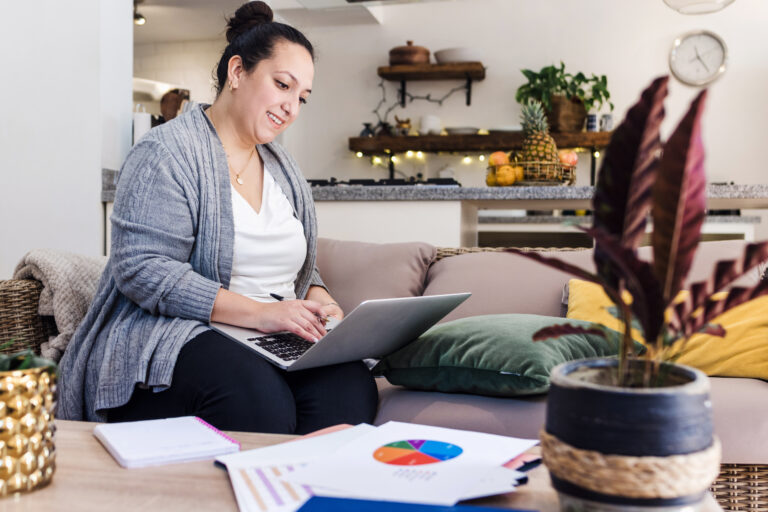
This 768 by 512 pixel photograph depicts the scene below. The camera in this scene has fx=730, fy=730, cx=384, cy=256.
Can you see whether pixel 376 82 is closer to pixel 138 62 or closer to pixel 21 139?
pixel 138 62

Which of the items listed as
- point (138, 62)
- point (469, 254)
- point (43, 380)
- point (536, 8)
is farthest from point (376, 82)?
point (43, 380)

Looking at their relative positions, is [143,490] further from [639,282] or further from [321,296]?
[321,296]

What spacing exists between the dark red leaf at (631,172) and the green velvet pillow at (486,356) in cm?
78

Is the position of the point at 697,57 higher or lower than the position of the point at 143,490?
higher

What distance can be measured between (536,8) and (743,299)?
209 inches

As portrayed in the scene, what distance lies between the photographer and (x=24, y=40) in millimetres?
2598

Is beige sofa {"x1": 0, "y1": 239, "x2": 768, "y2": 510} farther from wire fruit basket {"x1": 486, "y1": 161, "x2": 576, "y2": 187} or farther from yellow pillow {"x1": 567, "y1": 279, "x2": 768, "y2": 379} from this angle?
wire fruit basket {"x1": 486, "y1": 161, "x2": 576, "y2": 187}

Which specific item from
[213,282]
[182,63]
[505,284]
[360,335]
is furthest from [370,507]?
[182,63]

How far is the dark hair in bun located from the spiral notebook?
3.05ft

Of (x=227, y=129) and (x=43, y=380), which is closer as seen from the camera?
(x=43, y=380)

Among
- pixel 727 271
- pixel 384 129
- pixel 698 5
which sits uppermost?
pixel 698 5

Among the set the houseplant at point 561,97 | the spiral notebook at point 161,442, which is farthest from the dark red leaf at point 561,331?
the houseplant at point 561,97

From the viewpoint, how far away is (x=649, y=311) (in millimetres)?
556

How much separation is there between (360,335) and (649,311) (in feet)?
2.54
